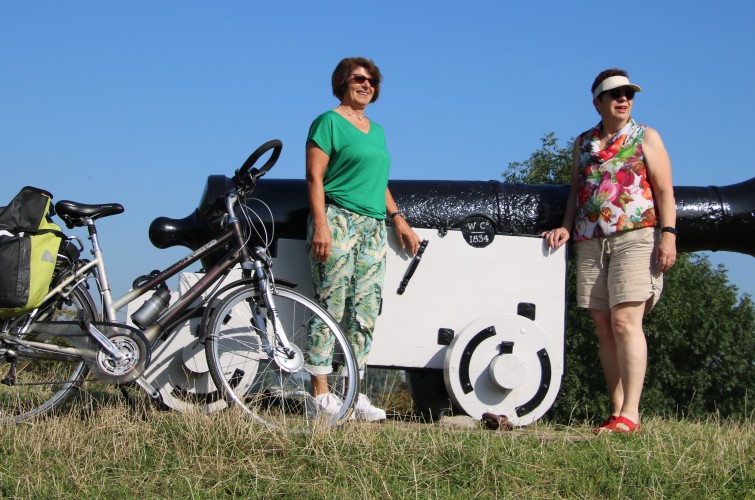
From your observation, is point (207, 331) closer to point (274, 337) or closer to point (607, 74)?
point (274, 337)

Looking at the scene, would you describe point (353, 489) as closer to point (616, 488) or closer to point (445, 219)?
point (616, 488)

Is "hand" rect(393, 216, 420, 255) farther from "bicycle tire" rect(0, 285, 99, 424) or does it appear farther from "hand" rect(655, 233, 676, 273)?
"bicycle tire" rect(0, 285, 99, 424)

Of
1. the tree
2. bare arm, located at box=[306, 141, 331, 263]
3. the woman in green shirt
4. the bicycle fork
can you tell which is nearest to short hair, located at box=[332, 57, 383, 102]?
the woman in green shirt

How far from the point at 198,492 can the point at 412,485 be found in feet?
2.75

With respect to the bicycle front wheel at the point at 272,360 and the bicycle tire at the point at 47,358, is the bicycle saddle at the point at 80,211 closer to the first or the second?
the bicycle tire at the point at 47,358

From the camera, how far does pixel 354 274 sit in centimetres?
490

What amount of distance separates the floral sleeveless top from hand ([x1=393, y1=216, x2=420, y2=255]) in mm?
954

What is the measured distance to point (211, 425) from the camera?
13.3ft

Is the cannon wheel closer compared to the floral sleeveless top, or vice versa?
the floral sleeveless top

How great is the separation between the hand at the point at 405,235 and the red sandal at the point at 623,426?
1.49m

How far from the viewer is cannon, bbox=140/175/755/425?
17.5 ft

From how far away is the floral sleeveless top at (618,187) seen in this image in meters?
4.92

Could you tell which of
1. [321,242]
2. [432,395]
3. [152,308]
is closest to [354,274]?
[321,242]

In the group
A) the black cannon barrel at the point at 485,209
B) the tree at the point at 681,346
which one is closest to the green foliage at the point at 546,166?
the tree at the point at 681,346
